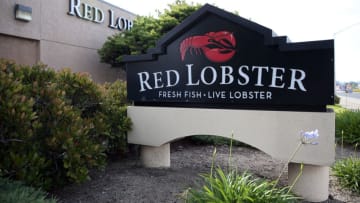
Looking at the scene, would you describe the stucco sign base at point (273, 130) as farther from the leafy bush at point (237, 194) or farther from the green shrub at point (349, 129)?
the green shrub at point (349, 129)

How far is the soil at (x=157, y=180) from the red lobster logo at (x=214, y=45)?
1.68m

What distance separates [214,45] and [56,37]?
10526 millimetres

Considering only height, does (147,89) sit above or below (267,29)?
below

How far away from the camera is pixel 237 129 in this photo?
386 centimetres

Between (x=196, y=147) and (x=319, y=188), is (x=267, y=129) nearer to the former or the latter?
(x=319, y=188)

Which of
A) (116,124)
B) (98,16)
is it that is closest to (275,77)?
(116,124)

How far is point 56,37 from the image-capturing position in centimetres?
1269

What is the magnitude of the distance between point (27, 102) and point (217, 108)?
229 centimetres

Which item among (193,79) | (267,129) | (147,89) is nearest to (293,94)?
(267,129)

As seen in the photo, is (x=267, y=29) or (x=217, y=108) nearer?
(x=267, y=29)

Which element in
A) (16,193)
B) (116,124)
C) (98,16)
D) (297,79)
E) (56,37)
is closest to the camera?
(16,193)

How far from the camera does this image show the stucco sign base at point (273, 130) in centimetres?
341

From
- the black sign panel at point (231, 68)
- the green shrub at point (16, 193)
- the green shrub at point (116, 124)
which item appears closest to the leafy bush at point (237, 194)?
the black sign panel at point (231, 68)

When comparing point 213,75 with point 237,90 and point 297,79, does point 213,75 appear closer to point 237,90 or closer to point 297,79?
point 237,90
